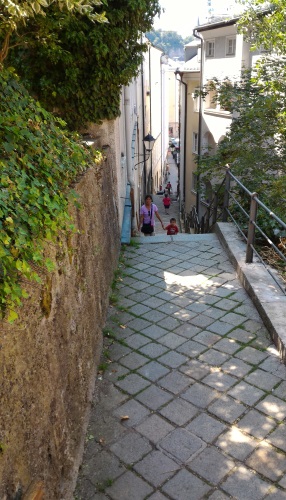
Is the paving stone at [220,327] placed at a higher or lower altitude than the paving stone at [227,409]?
higher

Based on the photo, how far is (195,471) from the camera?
2605 mm

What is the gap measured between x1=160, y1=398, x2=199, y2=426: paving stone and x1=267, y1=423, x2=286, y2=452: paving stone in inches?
22.2

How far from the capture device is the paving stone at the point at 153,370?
3.48m

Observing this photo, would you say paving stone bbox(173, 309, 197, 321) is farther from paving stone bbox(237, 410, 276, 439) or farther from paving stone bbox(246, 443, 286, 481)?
paving stone bbox(246, 443, 286, 481)

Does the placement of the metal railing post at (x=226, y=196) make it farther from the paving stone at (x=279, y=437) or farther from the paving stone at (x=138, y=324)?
the paving stone at (x=279, y=437)

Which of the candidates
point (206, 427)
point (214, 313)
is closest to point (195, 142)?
point (214, 313)

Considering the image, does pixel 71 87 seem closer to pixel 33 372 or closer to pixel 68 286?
pixel 68 286

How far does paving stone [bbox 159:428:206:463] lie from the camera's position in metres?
2.73

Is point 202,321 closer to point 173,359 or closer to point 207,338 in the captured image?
point 207,338

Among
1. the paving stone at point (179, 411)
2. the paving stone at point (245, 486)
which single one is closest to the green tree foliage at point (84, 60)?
the paving stone at point (179, 411)

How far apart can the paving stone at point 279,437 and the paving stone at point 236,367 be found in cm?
60

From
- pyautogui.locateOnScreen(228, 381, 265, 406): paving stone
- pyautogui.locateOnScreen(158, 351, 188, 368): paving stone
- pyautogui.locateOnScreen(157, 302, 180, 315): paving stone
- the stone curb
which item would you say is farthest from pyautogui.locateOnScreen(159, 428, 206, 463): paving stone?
pyautogui.locateOnScreen(157, 302, 180, 315): paving stone

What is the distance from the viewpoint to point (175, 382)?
339cm

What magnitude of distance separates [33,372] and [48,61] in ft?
16.3
